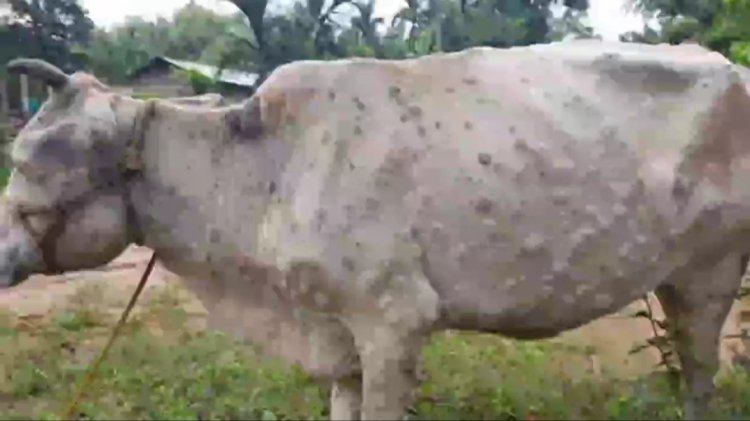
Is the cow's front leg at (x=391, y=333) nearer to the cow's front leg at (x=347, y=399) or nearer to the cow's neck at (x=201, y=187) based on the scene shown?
the cow's front leg at (x=347, y=399)

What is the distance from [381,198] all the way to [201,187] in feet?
2.28

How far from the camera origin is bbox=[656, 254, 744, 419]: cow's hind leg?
4992mm

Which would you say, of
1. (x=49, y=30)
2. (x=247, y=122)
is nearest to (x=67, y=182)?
(x=247, y=122)

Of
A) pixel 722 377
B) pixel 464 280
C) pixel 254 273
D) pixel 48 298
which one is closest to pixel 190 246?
pixel 254 273

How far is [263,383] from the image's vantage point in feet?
20.2

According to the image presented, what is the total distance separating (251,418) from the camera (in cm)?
539

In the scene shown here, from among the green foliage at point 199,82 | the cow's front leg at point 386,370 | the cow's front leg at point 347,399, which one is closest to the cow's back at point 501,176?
the cow's front leg at point 386,370

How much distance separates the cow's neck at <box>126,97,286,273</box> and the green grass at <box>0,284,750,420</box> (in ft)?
3.75

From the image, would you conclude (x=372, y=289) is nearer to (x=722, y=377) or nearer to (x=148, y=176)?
(x=148, y=176)

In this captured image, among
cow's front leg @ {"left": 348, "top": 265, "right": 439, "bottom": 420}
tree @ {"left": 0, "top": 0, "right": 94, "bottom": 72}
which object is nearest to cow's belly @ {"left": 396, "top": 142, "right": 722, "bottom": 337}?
cow's front leg @ {"left": 348, "top": 265, "right": 439, "bottom": 420}

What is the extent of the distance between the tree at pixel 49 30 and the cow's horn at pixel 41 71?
22.7m

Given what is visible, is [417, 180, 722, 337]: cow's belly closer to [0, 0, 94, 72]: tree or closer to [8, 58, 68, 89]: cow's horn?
[8, 58, 68, 89]: cow's horn

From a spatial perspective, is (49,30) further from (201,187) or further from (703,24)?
(201,187)

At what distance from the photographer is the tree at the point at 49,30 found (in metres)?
27.6
